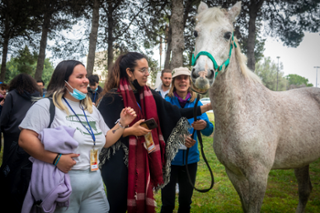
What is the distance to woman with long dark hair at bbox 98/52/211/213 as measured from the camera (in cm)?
212

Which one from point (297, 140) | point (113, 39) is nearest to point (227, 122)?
point (297, 140)

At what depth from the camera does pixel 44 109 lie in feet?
5.61

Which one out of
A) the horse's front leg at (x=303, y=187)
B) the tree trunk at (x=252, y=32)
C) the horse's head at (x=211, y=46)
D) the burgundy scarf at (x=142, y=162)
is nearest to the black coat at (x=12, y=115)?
the burgundy scarf at (x=142, y=162)

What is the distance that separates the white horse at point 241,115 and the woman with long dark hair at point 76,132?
1.01 m

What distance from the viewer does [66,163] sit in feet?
5.42

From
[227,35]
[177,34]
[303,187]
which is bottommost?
[303,187]

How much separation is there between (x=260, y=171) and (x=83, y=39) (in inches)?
454

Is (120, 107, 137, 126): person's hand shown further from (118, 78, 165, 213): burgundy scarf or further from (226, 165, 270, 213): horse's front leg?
(226, 165, 270, 213): horse's front leg

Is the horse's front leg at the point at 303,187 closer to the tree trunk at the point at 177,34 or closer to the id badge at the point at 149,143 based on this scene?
the id badge at the point at 149,143

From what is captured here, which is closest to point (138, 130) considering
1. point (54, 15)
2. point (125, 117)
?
point (125, 117)

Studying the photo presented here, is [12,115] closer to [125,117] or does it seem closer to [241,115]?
[125,117]

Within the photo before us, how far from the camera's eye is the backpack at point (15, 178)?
5.45 feet

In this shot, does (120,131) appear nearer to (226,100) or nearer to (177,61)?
(226,100)

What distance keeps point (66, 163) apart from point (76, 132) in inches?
10.0
